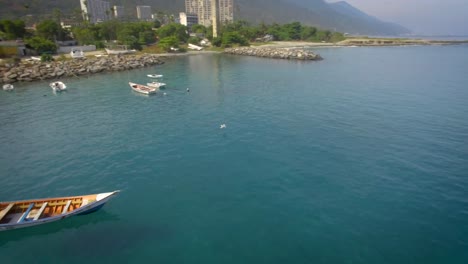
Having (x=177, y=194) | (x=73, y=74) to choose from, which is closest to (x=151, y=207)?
(x=177, y=194)

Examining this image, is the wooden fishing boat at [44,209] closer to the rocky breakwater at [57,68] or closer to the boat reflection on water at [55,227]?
the boat reflection on water at [55,227]

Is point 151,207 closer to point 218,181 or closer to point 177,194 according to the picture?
point 177,194

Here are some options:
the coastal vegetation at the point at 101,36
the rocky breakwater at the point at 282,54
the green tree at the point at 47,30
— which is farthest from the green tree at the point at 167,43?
the green tree at the point at 47,30

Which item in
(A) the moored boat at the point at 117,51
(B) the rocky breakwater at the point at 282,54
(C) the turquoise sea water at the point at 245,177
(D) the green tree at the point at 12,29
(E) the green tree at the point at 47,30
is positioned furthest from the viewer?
(E) the green tree at the point at 47,30

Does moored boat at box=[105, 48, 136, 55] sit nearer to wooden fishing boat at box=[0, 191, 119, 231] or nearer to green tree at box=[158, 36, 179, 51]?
green tree at box=[158, 36, 179, 51]

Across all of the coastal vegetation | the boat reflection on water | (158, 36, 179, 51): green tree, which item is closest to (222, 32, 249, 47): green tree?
the coastal vegetation

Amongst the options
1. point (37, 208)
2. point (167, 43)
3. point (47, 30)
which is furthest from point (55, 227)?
point (47, 30)
